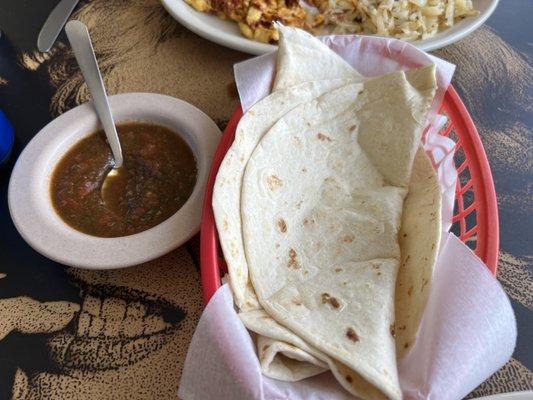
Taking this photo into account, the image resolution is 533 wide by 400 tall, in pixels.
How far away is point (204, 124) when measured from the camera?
1271 millimetres

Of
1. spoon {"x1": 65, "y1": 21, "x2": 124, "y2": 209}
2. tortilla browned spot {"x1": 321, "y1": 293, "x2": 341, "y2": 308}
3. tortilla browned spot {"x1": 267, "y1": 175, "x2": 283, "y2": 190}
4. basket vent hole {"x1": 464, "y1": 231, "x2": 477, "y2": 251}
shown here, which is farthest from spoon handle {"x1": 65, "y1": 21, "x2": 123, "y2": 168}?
basket vent hole {"x1": 464, "y1": 231, "x2": 477, "y2": 251}

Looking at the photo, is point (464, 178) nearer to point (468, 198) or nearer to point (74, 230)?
point (468, 198)

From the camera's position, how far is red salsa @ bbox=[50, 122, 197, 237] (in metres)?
1.15

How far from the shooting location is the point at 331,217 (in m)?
1.14

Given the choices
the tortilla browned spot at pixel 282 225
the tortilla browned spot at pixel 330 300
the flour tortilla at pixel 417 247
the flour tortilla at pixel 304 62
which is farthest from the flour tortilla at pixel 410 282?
the flour tortilla at pixel 304 62

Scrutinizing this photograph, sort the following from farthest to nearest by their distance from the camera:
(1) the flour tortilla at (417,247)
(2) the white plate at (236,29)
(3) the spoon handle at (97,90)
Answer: (2) the white plate at (236,29), (3) the spoon handle at (97,90), (1) the flour tortilla at (417,247)

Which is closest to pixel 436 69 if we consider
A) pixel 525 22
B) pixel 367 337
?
pixel 367 337

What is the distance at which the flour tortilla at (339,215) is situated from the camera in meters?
0.90

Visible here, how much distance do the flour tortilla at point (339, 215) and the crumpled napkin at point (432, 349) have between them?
66 millimetres

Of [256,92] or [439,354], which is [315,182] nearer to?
[256,92]

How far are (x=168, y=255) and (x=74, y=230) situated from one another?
22 cm

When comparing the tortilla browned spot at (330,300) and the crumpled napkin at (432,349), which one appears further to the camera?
the tortilla browned spot at (330,300)

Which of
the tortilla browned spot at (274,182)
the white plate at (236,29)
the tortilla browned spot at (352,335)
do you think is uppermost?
the white plate at (236,29)

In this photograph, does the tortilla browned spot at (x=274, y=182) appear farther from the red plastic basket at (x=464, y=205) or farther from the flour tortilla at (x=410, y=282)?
the flour tortilla at (x=410, y=282)
